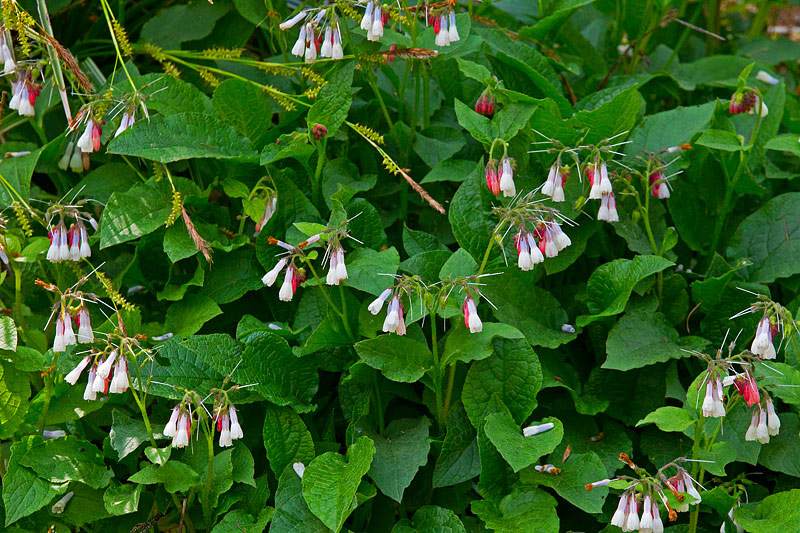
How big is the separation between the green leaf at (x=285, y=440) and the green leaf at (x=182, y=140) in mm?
966

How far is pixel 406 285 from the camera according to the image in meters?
2.27

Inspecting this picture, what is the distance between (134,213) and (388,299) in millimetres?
1024

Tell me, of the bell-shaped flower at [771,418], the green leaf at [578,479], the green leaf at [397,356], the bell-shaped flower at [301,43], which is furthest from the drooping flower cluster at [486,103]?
the bell-shaped flower at [771,418]

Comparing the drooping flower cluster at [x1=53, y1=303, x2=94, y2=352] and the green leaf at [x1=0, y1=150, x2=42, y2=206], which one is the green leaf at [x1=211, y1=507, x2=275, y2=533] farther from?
the green leaf at [x1=0, y1=150, x2=42, y2=206]

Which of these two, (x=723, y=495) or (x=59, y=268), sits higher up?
(x=59, y=268)

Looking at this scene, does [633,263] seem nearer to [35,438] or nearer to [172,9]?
[35,438]

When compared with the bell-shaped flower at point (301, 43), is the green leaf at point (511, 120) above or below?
below

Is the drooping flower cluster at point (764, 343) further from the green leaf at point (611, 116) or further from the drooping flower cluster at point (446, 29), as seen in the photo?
the drooping flower cluster at point (446, 29)

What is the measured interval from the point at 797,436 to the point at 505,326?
1051 mm

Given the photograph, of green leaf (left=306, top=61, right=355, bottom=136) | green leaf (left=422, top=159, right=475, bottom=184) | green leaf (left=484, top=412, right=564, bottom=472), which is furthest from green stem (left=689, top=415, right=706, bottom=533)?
green leaf (left=306, top=61, right=355, bottom=136)

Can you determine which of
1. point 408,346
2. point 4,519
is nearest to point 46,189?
point 4,519

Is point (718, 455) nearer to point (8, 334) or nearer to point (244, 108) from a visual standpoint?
point (244, 108)

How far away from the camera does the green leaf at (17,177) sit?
2.95 meters

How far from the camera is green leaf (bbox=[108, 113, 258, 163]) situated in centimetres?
275
